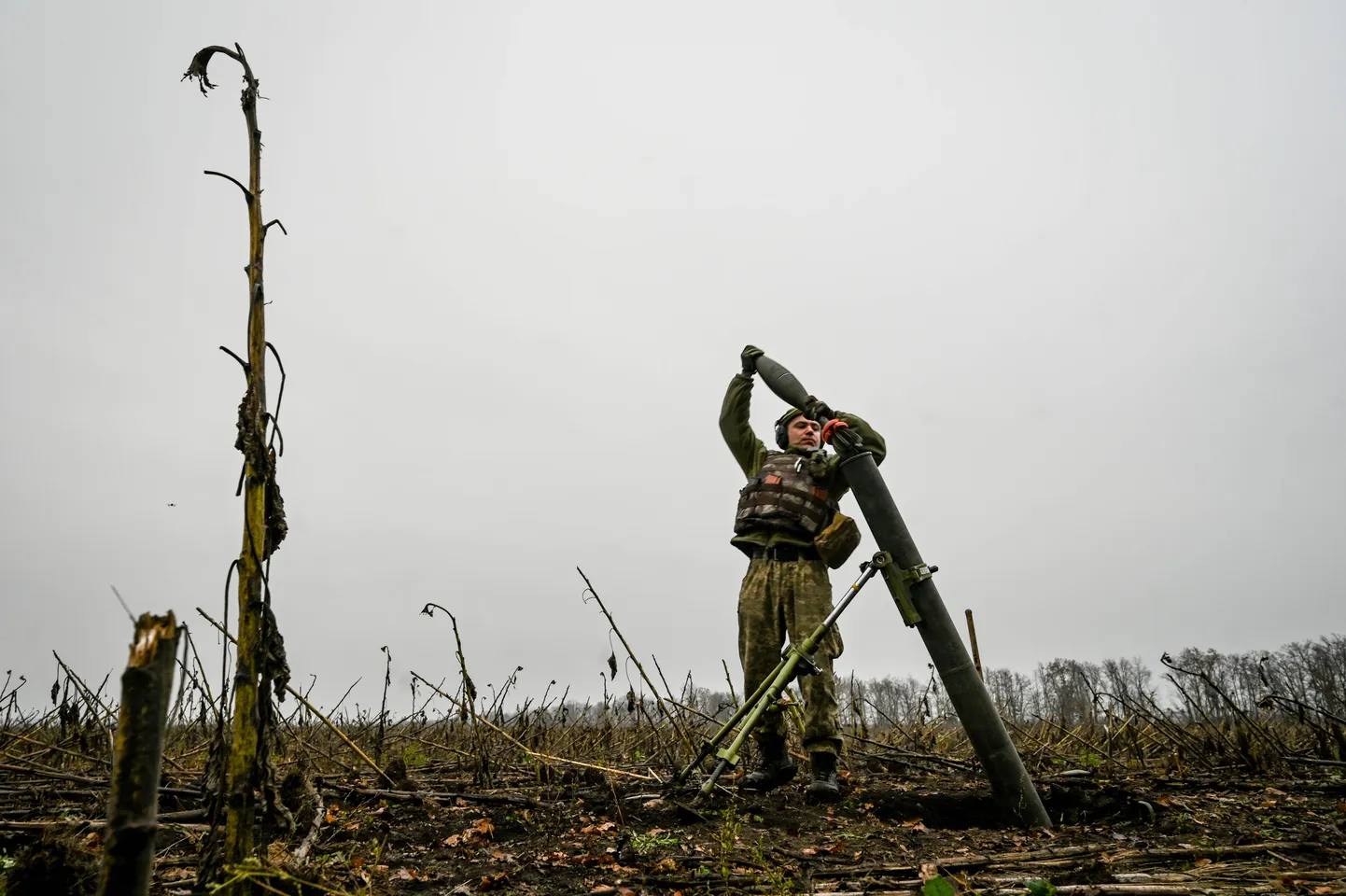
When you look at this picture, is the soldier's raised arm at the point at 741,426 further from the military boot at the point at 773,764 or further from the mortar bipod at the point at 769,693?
the military boot at the point at 773,764

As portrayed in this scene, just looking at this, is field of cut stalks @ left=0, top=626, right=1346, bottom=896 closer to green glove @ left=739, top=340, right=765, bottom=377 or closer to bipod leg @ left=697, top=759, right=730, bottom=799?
bipod leg @ left=697, top=759, right=730, bottom=799

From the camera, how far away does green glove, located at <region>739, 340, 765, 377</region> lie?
20.0ft

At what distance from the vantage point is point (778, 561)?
224 inches

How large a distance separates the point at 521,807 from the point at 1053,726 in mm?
5551

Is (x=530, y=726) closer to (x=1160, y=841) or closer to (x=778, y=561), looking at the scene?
(x=778, y=561)

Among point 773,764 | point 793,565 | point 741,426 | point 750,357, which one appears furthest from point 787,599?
point 750,357

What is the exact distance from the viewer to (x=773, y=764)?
5289mm

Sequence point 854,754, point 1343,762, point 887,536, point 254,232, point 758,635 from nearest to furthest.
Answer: point 254,232, point 887,536, point 1343,762, point 758,635, point 854,754

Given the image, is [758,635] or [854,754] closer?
[758,635]

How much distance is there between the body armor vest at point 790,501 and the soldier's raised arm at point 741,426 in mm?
368

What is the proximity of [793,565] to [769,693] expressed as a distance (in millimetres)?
1354

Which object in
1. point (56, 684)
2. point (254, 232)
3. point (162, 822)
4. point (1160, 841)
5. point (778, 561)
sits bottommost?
point (1160, 841)

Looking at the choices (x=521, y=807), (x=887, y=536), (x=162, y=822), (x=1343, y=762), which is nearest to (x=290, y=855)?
(x=162, y=822)

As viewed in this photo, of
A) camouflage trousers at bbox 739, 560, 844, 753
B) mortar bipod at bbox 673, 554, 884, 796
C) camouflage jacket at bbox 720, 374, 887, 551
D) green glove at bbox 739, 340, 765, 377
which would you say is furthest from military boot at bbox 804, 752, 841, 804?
green glove at bbox 739, 340, 765, 377
